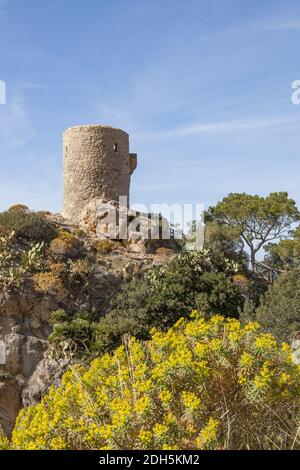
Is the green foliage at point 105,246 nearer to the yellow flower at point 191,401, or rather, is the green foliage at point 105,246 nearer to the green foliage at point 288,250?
the green foliage at point 288,250

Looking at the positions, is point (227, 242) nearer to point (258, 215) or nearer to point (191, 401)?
point (258, 215)

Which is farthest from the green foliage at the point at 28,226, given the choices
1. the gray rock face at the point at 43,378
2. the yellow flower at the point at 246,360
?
the yellow flower at the point at 246,360

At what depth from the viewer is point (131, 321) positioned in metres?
17.8

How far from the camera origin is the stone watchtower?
2695cm

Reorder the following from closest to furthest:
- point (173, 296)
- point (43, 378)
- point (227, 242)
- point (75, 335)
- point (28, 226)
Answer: point (43, 378)
point (75, 335)
point (173, 296)
point (28, 226)
point (227, 242)

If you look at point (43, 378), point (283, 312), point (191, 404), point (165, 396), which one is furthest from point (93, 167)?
point (191, 404)

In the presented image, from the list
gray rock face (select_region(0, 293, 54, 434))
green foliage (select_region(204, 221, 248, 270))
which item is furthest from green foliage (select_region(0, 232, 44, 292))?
green foliage (select_region(204, 221, 248, 270))

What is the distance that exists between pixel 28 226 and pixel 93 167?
465 centimetres

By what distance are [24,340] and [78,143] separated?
451 inches

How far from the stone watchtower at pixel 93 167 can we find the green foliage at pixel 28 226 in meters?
3.04

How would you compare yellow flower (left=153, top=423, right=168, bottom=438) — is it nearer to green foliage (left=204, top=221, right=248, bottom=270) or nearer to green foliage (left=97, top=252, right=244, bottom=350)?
green foliage (left=97, top=252, right=244, bottom=350)

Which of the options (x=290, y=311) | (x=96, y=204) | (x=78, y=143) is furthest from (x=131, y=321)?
(x=78, y=143)

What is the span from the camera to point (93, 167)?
26906 millimetres

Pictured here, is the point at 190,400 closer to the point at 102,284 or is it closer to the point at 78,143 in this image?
the point at 102,284
